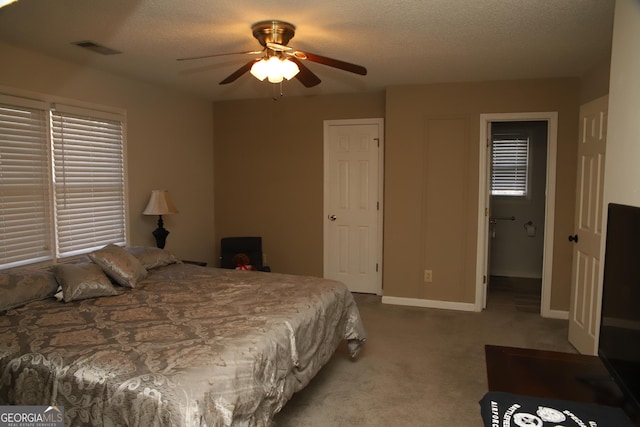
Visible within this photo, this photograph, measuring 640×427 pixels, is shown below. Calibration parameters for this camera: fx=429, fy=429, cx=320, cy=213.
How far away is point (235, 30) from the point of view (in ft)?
9.39

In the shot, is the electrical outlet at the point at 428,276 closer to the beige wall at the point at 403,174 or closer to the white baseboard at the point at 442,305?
the beige wall at the point at 403,174

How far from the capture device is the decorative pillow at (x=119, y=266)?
3090 millimetres

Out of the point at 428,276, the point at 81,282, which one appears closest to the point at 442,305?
the point at 428,276

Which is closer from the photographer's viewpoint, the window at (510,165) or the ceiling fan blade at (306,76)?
the ceiling fan blade at (306,76)

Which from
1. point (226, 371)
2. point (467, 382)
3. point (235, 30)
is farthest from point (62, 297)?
point (467, 382)

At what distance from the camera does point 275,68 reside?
260cm

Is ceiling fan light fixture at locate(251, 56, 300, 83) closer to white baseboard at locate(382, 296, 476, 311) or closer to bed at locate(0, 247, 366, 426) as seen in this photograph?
bed at locate(0, 247, 366, 426)

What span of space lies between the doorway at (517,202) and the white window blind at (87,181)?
183 inches

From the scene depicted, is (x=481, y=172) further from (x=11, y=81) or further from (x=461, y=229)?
(x=11, y=81)

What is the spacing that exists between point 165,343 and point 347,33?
2.24 m

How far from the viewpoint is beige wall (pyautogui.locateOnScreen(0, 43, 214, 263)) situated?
11.2 ft

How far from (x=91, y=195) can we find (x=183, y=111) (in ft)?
5.28

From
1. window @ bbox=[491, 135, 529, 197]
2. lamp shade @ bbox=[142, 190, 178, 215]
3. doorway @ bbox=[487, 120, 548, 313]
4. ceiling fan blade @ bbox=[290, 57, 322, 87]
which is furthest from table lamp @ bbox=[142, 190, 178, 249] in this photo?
window @ bbox=[491, 135, 529, 197]

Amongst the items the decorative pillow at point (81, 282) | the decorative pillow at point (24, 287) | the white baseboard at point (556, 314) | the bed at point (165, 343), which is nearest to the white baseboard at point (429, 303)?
the white baseboard at point (556, 314)
